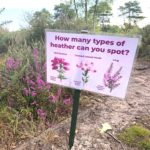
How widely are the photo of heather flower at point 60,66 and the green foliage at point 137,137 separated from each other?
1018 millimetres

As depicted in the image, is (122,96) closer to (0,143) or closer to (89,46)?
(89,46)

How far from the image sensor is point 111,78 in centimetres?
239

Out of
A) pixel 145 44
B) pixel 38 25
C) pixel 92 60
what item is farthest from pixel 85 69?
pixel 38 25

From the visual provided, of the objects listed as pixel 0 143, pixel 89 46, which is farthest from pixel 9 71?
pixel 89 46

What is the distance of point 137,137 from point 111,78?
3.58ft

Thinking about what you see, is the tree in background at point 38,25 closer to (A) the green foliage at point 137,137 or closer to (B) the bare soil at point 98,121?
(B) the bare soil at point 98,121

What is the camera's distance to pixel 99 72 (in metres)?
2.46

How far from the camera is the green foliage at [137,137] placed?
9.99 ft

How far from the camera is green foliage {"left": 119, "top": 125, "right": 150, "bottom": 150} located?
9.99 ft

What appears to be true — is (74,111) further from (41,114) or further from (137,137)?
(137,137)

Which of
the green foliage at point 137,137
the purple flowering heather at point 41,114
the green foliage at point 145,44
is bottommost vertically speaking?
the green foliage at point 137,137

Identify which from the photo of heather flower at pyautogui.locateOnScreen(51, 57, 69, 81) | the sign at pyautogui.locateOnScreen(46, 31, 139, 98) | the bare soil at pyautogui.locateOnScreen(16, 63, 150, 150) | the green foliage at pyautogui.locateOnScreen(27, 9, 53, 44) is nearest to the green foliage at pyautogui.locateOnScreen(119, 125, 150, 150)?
the bare soil at pyautogui.locateOnScreen(16, 63, 150, 150)

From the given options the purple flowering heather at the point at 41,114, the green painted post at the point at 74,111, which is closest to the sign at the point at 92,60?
the green painted post at the point at 74,111

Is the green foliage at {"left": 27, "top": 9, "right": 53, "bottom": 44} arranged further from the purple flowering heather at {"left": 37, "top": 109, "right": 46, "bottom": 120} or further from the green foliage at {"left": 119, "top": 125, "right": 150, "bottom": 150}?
the green foliage at {"left": 119, "top": 125, "right": 150, "bottom": 150}
